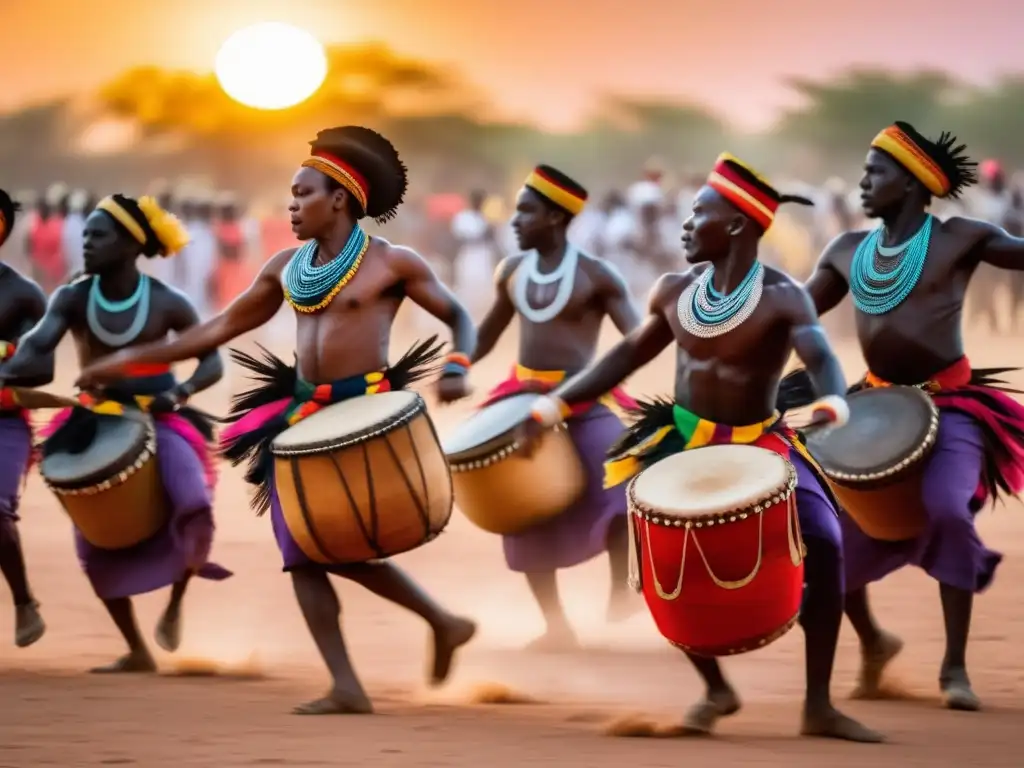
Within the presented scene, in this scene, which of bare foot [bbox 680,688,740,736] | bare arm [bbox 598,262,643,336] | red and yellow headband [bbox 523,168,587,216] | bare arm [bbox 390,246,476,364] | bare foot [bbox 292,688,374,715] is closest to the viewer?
bare foot [bbox 680,688,740,736]

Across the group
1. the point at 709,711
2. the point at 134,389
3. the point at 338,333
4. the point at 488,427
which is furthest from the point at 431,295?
the point at 709,711

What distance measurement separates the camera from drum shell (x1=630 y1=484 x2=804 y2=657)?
5.95 meters

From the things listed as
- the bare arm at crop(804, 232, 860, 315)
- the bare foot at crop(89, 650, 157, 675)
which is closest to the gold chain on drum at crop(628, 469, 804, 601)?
the bare arm at crop(804, 232, 860, 315)

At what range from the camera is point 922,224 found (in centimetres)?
763

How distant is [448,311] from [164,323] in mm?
1624

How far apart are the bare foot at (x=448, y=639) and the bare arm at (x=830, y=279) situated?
1.80m

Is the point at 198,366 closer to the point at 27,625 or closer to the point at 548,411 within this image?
the point at 27,625

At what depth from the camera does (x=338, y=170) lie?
23.9 feet

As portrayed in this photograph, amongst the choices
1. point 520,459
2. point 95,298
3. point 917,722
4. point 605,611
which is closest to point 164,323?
point 95,298

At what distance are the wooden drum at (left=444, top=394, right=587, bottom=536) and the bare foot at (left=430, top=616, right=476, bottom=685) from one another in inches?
48.1

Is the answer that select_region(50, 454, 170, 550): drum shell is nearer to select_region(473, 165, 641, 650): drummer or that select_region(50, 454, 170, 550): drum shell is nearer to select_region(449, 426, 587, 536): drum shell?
select_region(449, 426, 587, 536): drum shell

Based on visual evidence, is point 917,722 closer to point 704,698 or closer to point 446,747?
point 704,698

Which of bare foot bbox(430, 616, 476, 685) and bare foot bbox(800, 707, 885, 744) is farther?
bare foot bbox(430, 616, 476, 685)

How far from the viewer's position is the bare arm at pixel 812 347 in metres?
6.24
